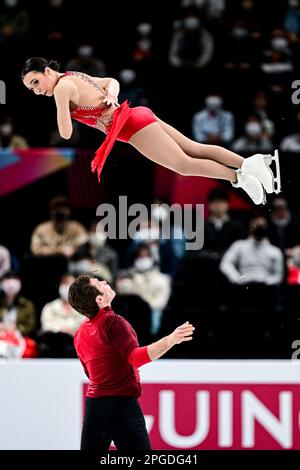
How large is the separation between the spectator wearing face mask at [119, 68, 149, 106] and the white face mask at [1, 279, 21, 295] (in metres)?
2.32

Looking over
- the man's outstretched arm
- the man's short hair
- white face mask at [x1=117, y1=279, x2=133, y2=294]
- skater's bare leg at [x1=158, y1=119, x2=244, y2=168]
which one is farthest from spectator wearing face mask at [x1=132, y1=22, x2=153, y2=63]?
the man's outstretched arm

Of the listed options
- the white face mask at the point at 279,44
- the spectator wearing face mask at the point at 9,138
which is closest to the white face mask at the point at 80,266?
the spectator wearing face mask at the point at 9,138

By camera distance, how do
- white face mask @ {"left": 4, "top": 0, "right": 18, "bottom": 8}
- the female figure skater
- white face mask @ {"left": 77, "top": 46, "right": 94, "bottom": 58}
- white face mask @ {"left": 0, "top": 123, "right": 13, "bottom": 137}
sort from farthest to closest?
1. white face mask @ {"left": 4, "top": 0, "right": 18, "bottom": 8}
2. white face mask @ {"left": 77, "top": 46, "right": 94, "bottom": 58}
3. white face mask @ {"left": 0, "top": 123, "right": 13, "bottom": 137}
4. the female figure skater

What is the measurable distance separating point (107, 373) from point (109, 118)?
5.99ft

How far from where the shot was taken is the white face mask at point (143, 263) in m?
11.3

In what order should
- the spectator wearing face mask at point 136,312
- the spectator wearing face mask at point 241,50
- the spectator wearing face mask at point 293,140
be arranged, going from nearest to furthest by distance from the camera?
the spectator wearing face mask at point 136,312, the spectator wearing face mask at point 293,140, the spectator wearing face mask at point 241,50

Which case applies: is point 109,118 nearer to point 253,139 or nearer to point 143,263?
point 143,263

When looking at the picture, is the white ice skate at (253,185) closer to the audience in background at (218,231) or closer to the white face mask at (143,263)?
the audience in background at (218,231)

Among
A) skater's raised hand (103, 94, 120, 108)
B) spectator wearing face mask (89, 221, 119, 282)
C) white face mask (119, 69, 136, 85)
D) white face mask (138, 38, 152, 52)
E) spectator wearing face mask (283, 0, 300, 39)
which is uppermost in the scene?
spectator wearing face mask (283, 0, 300, 39)

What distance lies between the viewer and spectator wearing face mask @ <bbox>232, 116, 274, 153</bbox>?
13.1 m

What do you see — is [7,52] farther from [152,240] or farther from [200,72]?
[152,240]

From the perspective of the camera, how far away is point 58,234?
11727mm

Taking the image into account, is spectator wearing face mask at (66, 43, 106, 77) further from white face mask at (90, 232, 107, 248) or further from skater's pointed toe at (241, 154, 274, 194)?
skater's pointed toe at (241, 154, 274, 194)

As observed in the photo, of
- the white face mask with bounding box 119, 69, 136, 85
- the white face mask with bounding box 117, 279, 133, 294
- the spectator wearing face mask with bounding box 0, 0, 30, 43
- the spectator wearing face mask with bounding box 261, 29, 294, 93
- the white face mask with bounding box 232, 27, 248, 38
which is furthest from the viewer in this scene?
the spectator wearing face mask with bounding box 0, 0, 30, 43
